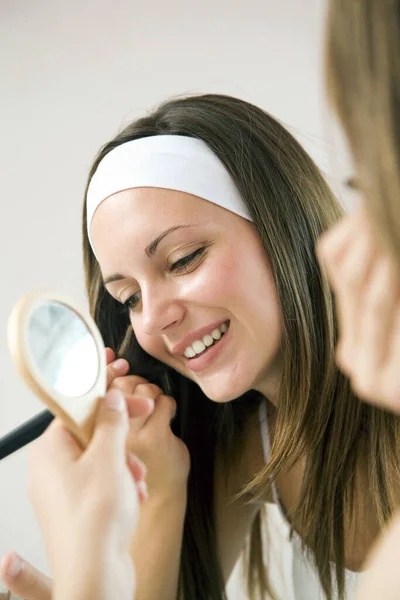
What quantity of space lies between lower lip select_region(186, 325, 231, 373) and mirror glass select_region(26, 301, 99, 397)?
25cm

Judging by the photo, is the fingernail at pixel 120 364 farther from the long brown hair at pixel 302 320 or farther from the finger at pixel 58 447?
the finger at pixel 58 447

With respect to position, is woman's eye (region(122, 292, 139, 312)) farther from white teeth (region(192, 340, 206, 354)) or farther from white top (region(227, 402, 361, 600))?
white top (region(227, 402, 361, 600))

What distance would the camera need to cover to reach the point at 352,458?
1047 millimetres

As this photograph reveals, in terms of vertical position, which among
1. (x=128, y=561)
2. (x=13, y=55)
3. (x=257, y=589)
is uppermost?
(x=13, y=55)

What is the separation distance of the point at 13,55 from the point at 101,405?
1254mm

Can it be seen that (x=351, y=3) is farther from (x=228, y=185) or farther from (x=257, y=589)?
(x=257, y=589)

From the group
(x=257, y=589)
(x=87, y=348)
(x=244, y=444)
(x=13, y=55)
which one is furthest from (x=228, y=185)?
(x=13, y=55)

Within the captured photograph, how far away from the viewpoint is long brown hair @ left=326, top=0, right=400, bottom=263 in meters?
0.41

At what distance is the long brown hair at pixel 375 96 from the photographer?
407mm

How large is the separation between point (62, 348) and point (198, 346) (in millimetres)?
327

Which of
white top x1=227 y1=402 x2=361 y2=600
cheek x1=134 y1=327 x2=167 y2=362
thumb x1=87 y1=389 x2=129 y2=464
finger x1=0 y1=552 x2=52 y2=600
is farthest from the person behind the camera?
white top x1=227 y1=402 x2=361 y2=600

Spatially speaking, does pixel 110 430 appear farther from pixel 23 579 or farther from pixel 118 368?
pixel 118 368

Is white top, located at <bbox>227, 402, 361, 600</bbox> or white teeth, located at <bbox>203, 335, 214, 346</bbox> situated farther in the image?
white top, located at <bbox>227, 402, 361, 600</bbox>

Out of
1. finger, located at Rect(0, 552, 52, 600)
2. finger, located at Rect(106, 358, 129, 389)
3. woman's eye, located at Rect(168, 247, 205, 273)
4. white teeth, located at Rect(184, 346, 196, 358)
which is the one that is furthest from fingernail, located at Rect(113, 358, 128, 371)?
finger, located at Rect(0, 552, 52, 600)
